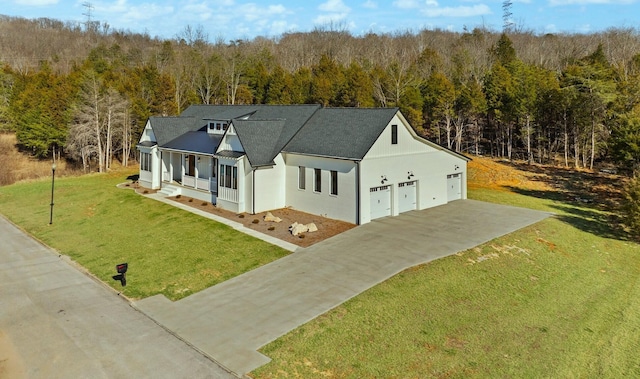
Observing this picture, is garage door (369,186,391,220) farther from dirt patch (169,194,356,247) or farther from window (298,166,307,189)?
window (298,166,307,189)

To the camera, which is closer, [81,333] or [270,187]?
[81,333]

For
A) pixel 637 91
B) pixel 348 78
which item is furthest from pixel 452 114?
pixel 637 91

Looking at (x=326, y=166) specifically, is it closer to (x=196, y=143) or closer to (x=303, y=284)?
(x=303, y=284)

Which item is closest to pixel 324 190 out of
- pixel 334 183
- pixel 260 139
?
pixel 334 183

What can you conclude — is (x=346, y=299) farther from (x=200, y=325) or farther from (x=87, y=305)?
(x=87, y=305)

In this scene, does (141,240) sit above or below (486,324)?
above
